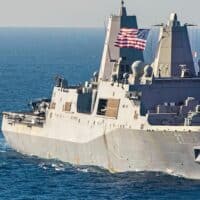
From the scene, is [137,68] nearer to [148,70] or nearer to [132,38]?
[148,70]

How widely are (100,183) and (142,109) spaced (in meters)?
4.97

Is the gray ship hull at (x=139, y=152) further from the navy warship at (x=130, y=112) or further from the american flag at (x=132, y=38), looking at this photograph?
the american flag at (x=132, y=38)

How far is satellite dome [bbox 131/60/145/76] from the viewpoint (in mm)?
56531

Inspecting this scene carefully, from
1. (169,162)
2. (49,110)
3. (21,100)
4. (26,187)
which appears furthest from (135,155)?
(21,100)

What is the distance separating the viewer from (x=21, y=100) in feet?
304

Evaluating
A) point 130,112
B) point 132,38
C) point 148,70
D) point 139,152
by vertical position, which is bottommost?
point 139,152

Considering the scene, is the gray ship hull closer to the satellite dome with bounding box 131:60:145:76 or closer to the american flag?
the satellite dome with bounding box 131:60:145:76

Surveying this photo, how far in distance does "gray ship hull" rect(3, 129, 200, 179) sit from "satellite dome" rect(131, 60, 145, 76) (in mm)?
3991

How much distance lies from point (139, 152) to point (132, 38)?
7.74 m

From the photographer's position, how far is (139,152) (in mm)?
53750

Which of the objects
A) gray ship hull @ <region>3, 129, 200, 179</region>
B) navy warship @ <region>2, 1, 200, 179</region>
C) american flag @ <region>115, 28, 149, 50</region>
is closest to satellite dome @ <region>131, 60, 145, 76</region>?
navy warship @ <region>2, 1, 200, 179</region>

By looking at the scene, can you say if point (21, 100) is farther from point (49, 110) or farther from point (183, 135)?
point (183, 135)

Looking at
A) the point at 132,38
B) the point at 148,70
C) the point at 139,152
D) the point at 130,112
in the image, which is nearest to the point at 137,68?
the point at 148,70

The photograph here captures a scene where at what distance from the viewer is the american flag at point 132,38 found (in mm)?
57156
